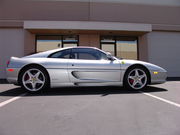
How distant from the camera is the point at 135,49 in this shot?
7.96 metres

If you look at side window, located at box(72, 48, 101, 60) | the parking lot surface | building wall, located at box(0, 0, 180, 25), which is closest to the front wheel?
side window, located at box(72, 48, 101, 60)

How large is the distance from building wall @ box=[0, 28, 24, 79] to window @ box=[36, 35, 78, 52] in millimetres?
942

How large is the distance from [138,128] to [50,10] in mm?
7792

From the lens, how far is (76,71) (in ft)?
9.84

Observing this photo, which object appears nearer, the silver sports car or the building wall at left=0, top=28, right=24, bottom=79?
the silver sports car

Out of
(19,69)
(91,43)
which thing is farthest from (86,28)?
(19,69)

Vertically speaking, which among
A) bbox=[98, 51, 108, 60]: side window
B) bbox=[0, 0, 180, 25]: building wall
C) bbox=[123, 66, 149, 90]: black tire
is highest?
bbox=[0, 0, 180, 25]: building wall

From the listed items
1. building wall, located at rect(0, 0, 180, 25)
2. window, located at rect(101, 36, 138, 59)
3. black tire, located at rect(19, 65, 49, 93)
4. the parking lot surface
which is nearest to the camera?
the parking lot surface

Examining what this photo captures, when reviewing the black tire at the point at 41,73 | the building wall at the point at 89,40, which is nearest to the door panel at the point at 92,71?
the black tire at the point at 41,73

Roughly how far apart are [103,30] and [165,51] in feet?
14.4

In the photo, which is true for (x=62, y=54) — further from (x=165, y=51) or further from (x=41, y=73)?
(x=165, y=51)

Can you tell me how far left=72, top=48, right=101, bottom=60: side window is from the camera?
127 inches

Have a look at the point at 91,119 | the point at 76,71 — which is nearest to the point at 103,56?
the point at 76,71

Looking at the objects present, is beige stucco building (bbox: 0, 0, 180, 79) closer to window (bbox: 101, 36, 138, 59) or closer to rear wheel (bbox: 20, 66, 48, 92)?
window (bbox: 101, 36, 138, 59)
